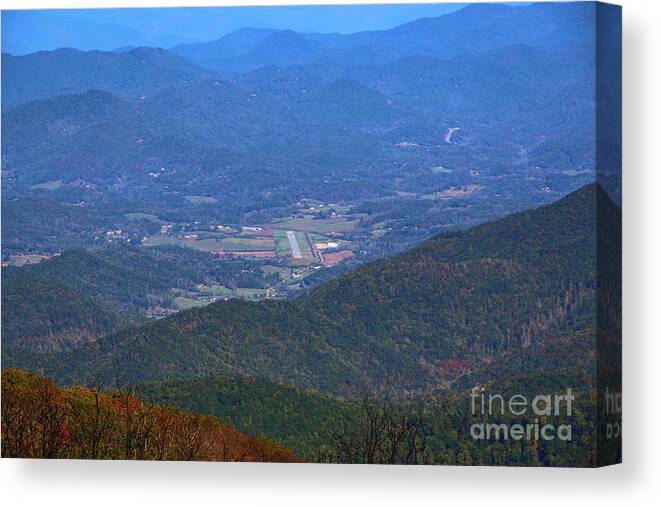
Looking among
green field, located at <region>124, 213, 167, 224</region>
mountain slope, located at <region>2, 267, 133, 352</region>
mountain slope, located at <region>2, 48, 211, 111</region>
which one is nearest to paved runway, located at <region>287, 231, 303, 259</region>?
green field, located at <region>124, 213, 167, 224</region>

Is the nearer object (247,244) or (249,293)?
(249,293)

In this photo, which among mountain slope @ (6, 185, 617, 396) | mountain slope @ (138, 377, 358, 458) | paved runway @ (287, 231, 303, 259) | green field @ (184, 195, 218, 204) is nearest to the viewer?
mountain slope @ (138, 377, 358, 458)

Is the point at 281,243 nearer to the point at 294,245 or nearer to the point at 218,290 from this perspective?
the point at 294,245

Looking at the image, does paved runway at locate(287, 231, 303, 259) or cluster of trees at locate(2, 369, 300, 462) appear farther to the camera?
paved runway at locate(287, 231, 303, 259)

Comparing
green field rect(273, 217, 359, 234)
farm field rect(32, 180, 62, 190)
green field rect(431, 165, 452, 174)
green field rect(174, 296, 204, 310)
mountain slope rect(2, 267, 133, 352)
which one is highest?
green field rect(431, 165, 452, 174)

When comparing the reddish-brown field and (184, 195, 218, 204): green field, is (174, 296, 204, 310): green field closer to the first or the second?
(184, 195, 218, 204): green field

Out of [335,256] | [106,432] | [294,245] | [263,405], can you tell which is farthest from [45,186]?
[263,405]

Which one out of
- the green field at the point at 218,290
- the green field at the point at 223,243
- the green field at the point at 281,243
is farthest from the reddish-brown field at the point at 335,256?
the green field at the point at 218,290
